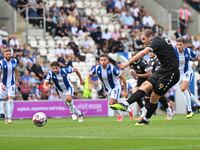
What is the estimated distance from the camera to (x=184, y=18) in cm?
4672

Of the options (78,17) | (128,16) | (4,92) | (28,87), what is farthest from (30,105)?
(128,16)

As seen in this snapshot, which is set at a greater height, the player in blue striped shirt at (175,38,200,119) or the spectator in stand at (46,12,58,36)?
the spectator in stand at (46,12,58,36)

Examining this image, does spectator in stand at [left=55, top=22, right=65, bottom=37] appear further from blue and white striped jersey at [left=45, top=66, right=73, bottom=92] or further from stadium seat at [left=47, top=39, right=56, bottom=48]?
blue and white striped jersey at [left=45, top=66, right=73, bottom=92]

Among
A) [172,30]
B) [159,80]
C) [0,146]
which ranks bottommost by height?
[0,146]

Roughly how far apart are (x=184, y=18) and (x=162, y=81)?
28592 mm

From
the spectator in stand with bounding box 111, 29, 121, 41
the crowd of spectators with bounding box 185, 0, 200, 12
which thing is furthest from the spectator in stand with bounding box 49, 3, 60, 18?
the crowd of spectators with bounding box 185, 0, 200, 12

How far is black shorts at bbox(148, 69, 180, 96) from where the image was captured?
60.8 ft

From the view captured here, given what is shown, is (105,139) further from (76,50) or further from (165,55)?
(76,50)

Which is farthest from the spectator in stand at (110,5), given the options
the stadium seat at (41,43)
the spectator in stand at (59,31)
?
the stadium seat at (41,43)

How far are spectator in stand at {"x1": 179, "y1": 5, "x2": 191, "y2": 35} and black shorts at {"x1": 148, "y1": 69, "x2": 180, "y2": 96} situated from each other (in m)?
28.2

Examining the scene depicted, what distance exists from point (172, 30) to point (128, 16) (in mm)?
3330

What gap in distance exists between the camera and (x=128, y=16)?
43844mm

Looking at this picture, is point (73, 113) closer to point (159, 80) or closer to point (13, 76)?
point (13, 76)

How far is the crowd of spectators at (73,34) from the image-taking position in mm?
33812
